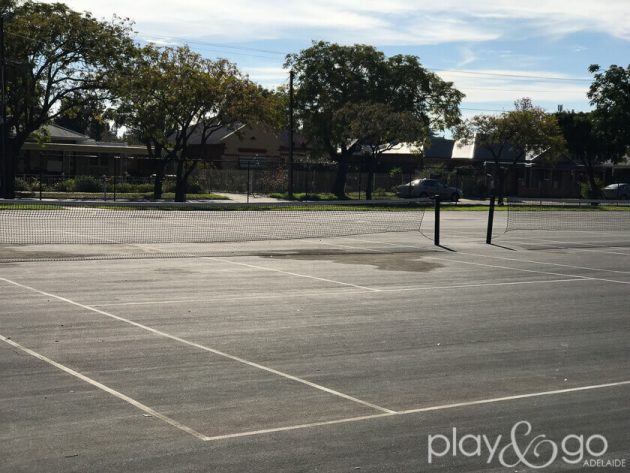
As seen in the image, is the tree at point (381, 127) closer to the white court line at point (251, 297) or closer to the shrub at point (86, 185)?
the shrub at point (86, 185)

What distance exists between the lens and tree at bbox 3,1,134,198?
51.3 meters

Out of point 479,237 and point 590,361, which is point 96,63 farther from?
point 590,361

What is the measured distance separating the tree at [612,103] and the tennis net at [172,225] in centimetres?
2945

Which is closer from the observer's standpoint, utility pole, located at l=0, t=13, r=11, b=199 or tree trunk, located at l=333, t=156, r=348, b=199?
utility pole, located at l=0, t=13, r=11, b=199

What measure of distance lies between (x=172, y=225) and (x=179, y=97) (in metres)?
22.9

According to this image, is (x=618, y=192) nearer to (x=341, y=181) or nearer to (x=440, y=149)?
(x=440, y=149)

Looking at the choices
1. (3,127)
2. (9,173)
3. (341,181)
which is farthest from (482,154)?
(3,127)

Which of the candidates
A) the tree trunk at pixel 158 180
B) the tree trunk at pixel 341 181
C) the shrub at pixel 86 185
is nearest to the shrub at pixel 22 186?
the shrub at pixel 86 185

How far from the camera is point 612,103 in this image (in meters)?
67.4

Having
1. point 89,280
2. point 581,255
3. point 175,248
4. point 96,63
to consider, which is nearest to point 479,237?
point 581,255

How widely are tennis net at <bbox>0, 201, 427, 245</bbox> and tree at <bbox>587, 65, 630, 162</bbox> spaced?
29447 millimetres

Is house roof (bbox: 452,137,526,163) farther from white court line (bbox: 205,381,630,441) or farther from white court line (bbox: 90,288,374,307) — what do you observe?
white court line (bbox: 205,381,630,441)

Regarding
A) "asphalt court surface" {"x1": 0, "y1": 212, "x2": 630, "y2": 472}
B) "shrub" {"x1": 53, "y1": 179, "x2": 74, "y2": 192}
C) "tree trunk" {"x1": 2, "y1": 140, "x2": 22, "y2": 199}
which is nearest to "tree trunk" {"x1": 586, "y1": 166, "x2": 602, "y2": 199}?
"shrub" {"x1": 53, "y1": 179, "x2": 74, "y2": 192}

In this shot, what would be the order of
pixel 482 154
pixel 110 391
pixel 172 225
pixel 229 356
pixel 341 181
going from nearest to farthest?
pixel 110 391 → pixel 229 356 → pixel 172 225 → pixel 341 181 → pixel 482 154
